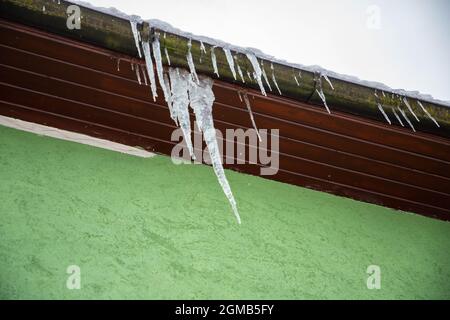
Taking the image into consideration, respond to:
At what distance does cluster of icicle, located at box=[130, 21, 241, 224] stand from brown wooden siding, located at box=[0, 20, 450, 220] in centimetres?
10

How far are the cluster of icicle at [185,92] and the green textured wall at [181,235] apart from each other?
53 cm

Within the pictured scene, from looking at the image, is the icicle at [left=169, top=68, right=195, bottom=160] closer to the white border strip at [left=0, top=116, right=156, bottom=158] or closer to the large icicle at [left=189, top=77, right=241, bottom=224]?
the large icicle at [left=189, top=77, right=241, bottom=224]

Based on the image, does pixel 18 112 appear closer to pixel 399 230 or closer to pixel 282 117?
pixel 282 117

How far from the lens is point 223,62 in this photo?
2879mm

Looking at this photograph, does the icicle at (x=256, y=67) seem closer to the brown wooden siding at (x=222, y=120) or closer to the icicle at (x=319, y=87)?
the brown wooden siding at (x=222, y=120)

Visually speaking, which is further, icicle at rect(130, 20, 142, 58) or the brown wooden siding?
the brown wooden siding

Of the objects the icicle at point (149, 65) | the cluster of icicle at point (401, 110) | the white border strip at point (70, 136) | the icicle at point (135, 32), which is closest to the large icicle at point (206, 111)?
the icicle at point (149, 65)

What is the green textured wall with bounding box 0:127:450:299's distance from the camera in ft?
9.86

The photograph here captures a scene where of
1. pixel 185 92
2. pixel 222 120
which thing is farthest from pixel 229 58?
pixel 222 120

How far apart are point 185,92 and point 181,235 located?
3.46ft

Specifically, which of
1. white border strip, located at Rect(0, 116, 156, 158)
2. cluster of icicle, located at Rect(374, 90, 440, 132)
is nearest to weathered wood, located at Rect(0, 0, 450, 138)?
cluster of icicle, located at Rect(374, 90, 440, 132)

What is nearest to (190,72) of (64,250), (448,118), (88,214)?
(88,214)

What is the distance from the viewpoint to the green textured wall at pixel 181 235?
9.86 feet

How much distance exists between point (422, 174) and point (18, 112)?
3.12 metres
